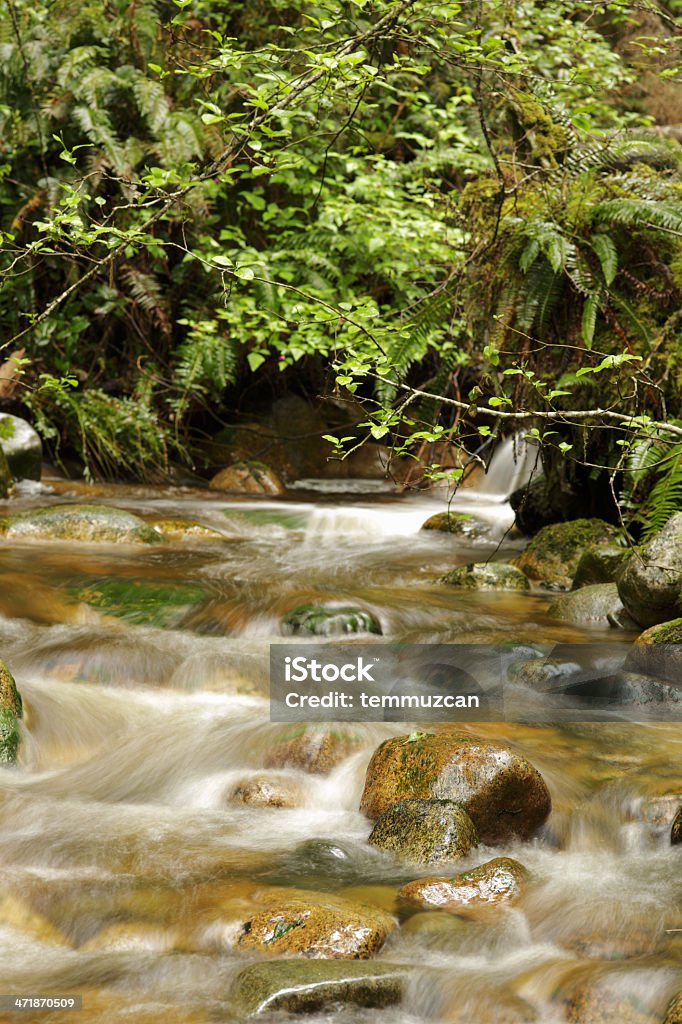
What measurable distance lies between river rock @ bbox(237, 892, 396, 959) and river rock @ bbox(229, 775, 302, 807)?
3.21ft

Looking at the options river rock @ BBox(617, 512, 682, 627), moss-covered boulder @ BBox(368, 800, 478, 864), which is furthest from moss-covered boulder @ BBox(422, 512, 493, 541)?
moss-covered boulder @ BBox(368, 800, 478, 864)

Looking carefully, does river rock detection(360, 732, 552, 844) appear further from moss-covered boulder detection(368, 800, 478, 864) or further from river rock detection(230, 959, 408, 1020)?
river rock detection(230, 959, 408, 1020)

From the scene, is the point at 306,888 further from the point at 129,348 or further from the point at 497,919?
the point at 129,348

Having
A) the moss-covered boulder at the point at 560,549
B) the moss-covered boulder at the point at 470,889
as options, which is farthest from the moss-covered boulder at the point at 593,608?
the moss-covered boulder at the point at 470,889

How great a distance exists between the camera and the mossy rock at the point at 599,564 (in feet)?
22.1

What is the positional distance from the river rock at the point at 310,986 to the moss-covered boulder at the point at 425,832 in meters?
0.70

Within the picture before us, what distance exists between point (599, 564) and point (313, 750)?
309 centimetres

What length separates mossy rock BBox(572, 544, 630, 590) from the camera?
6.75 m

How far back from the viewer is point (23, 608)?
6.12 metres

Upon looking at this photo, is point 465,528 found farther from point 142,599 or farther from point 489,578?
point 142,599

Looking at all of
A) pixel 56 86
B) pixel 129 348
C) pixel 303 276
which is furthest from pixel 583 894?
pixel 56 86

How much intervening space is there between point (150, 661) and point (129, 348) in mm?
6924

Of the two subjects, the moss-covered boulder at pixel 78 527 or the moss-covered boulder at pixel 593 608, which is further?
the moss-covered boulder at pixel 78 527

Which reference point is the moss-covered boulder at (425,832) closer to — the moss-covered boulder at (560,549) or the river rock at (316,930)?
the river rock at (316,930)
